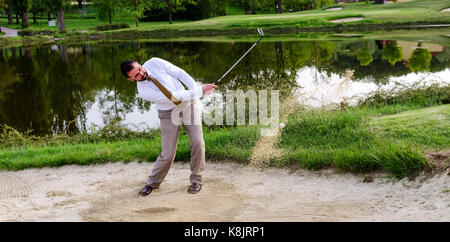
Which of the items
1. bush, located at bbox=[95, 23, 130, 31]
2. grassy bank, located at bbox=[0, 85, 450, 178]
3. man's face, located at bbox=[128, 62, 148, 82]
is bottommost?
grassy bank, located at bbox=[0, 85, 450, 178]

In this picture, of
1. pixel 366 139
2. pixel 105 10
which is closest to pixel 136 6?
pixel 105 10

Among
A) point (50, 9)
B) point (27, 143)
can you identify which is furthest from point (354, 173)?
point (50, 9)

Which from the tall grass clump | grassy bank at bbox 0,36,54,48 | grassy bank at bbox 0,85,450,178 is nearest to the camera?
grassy bank at bbox 0,85,450,178

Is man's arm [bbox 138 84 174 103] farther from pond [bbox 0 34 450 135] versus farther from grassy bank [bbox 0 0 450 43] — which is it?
grassy bank [bbox 0 0 450 43]

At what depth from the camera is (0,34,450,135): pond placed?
15818 mm

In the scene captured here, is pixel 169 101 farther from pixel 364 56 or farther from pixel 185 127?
pixel 364 56

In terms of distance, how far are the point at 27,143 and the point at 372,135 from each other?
369 inches

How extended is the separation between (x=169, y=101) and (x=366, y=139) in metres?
3.71

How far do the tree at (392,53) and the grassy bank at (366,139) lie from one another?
46.8 feet

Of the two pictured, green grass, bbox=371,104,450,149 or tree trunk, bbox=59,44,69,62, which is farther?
tree trunk, bbox=59,44,69,62

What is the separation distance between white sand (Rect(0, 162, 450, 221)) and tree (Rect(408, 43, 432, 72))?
1503 centimetres

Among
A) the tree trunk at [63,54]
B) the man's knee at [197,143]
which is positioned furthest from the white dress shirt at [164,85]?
the tree trunk at [63,54]

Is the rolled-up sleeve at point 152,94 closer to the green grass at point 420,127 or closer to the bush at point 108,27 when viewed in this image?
the green grass at point 420,127

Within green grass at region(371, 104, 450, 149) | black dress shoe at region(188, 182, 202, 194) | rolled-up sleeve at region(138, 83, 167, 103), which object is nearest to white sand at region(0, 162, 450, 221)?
black dress shoe at region(188, 182, 202, 194)
